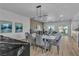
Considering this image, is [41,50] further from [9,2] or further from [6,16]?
[9,2]

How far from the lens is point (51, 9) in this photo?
85.7 inches

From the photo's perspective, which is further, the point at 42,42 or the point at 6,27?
the point at 42,42

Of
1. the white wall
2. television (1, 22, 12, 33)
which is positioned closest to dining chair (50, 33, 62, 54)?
the white wall

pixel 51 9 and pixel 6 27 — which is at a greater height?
pixel 51 9

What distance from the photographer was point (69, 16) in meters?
2.17

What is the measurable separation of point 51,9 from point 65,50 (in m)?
0.86

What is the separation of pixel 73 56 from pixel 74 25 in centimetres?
62

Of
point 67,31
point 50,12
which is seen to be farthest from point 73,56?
point 50,12

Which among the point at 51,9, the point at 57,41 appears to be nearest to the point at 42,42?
the point at 57,41

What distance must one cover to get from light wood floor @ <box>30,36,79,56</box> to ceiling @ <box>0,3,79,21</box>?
47 centimetres

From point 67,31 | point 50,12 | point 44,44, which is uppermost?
point 50,12

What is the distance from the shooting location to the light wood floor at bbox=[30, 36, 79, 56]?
2168mm

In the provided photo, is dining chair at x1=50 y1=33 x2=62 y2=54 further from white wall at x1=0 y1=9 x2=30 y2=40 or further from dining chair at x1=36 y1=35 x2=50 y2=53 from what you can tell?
white wall at x1=0 y1=9 x2=30 y2=40

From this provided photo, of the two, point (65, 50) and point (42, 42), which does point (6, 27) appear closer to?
point (42, 42)
